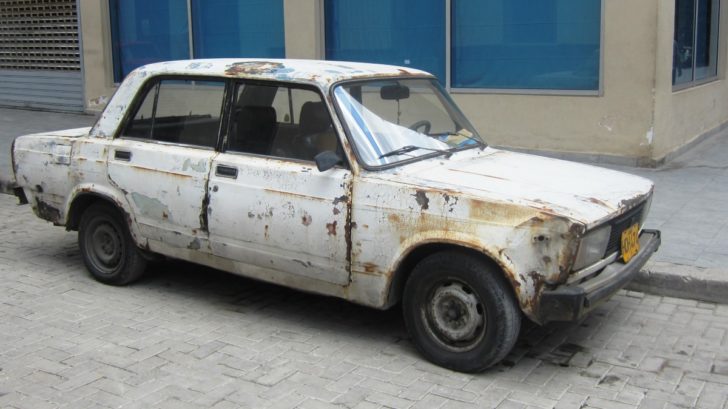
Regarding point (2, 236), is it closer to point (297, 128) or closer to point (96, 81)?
point (297, 128)

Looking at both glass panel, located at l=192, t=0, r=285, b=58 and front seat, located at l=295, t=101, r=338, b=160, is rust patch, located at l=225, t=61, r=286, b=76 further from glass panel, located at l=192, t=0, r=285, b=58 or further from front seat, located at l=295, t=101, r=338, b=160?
glass panel, located at l=192, t=0, r=285, b=58

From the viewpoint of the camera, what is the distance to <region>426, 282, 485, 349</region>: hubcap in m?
4.29

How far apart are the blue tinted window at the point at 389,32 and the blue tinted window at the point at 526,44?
282mm

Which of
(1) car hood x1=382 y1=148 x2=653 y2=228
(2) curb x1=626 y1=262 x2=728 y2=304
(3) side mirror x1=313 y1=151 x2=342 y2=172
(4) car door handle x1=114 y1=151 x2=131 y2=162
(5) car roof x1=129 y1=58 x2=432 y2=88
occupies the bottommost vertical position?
(2) curb x1=626 y1=262 x2=728 y2=304

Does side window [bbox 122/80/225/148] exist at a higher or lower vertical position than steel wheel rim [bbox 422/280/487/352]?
higher

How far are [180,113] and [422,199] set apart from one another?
207 cm

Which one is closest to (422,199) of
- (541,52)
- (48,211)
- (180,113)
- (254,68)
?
(254,68)

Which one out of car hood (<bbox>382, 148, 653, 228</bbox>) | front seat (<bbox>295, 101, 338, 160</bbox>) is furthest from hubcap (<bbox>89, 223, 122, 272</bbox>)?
car hood (<bbox>382, 148, 653, 228</bbox>)

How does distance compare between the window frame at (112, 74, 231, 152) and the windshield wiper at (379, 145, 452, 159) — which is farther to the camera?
the window frame at (112, 74, 231, 152)

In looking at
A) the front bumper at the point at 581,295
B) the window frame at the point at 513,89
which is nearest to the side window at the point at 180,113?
the front bumper at the point at 581,295

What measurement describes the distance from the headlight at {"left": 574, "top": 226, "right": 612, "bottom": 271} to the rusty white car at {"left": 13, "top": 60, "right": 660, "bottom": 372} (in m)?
0.01

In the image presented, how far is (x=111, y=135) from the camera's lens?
18.8 feet

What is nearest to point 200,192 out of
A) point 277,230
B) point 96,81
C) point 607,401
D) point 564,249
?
point 277,230

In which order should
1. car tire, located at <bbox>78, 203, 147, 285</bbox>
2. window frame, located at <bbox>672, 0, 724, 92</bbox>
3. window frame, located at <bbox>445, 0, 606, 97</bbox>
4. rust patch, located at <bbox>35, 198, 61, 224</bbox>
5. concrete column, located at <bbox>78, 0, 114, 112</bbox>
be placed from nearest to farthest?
1. car tire, located at <bbox>78, 203, 147, 285</bbox>
2. rust patch, located at <bbox>35, 198, 61, 224</bbox>
3. window frame, located at <bbox>445, 0, 606, 97</bbox>
4. window frame, located at <bbox>672, 0, 724, 92</bbox>
5. concrete column, located at <bbox>78, 0, 114, 112</bbox>
